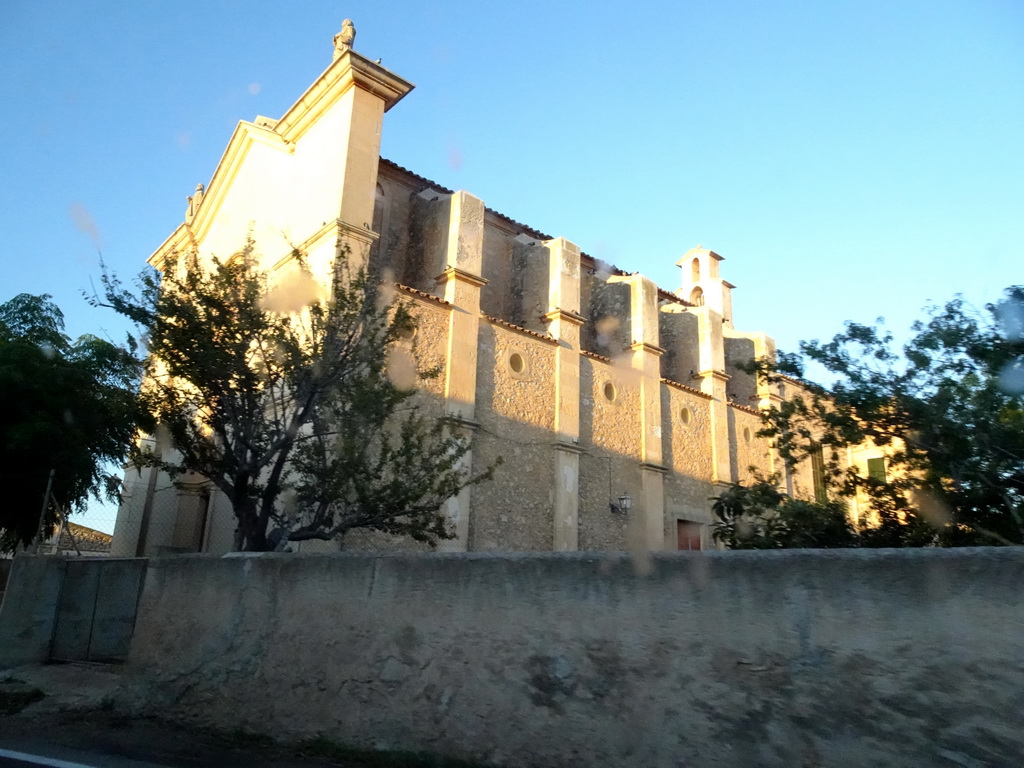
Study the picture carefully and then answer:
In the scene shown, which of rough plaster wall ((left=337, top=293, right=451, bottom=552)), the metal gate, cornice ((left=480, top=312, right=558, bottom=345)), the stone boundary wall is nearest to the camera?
the stone boundary wall

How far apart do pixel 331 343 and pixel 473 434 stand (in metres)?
5.83

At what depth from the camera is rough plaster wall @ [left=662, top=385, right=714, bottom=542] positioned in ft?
65.5

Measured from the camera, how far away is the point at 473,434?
1518 centimetres

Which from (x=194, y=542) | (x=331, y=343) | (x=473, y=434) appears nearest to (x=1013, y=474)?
(x=331, y=343)

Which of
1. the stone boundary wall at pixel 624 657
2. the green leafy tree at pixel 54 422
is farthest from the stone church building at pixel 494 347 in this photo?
the stone boundary wall at pixel 624 657

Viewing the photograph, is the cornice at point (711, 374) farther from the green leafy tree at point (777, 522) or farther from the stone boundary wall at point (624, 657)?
the stone boundary wall at point (624, 657)

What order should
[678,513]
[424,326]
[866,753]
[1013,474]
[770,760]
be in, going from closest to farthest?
1. [866,753]
2. [770,760]
3. [1013,474]
4. [424,326]
5. [678,513]

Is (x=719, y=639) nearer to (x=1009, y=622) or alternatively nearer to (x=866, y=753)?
(x=866, y=753)

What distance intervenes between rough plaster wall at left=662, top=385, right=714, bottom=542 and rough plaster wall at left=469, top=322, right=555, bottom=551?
14.8 feet

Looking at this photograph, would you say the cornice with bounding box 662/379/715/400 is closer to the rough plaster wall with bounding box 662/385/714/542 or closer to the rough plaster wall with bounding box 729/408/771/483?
the rough plaster wall with bounding box 662/385/714/542

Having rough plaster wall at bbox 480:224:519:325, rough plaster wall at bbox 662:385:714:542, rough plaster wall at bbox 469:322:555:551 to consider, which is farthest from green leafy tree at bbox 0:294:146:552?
rough plaster wall at bbox 662:385:714:542

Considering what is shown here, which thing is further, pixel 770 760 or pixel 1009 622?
A: pixel 770 760

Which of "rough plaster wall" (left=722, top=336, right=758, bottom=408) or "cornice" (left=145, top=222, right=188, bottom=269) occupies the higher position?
"cornice" (left=145, top=222, right=188, bottom=269)

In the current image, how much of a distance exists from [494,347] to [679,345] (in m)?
8.56
